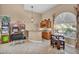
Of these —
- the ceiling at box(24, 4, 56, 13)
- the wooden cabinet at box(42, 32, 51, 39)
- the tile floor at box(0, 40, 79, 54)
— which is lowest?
the tile floor at box(0, 40, 79, 54)

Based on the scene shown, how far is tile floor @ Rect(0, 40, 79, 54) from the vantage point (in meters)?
2.38

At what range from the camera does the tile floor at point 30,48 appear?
238cm

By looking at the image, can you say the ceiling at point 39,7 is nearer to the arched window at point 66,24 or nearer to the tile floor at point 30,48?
the arched window at point 66,24

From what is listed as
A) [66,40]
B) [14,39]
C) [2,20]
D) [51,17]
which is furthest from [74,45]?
[2,20]

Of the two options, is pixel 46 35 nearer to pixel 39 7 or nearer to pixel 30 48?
pixel 30 48

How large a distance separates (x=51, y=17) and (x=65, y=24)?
9.5 inches

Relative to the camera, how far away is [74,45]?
236 centimetres

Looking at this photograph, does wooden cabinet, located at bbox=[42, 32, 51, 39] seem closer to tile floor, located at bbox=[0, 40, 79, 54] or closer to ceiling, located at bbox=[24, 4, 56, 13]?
tile floor, located at bbox=[0, 40, 79, 54]

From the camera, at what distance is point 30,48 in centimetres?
240

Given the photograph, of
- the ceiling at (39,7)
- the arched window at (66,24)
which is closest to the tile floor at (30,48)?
the arched window at (66,24)

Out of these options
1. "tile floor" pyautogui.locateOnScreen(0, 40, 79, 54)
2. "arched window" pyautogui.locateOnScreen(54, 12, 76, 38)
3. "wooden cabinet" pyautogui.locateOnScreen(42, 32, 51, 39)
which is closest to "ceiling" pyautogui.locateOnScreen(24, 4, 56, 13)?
"arched window" pyautogui.locateOnScreen(54, 12, 76, 38)

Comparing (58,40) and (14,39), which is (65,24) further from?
(14,39)

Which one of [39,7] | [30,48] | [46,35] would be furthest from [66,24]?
[30,48]
